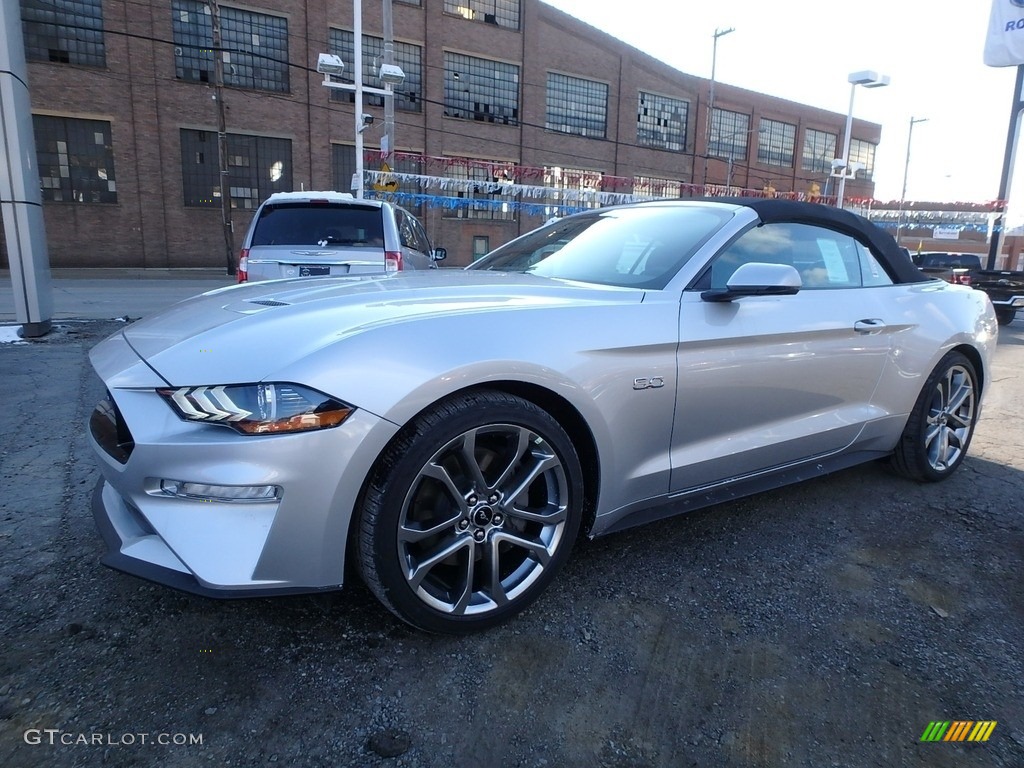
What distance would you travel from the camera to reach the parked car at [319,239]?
6.53m

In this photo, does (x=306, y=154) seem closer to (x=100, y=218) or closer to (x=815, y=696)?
(x=100, y=218)

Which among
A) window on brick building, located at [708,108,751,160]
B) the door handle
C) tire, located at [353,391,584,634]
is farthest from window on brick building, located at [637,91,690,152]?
tire, located at [353,391,584,634]

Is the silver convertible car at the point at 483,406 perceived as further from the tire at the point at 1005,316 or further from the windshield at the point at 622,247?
the tire at the point at 1005,316

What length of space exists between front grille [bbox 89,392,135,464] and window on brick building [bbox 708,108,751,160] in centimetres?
4262

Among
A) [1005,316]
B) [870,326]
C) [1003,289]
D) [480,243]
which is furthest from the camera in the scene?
[480,243]

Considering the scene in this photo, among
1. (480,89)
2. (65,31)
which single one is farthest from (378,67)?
(65,31)

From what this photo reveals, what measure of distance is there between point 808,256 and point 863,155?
55.3 metres

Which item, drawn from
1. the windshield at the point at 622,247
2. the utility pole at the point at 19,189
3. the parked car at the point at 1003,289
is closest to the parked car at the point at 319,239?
the utility pole at the point at 19,189

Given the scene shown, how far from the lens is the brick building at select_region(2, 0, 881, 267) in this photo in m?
23.9

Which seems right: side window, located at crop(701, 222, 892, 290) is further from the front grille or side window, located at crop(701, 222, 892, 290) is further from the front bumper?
the front grille

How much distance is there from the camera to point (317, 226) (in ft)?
22.5

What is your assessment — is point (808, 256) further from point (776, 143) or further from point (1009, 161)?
point (776, 143)

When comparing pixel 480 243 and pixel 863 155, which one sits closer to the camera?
pixel 480 243

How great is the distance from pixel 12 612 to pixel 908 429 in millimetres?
4223
